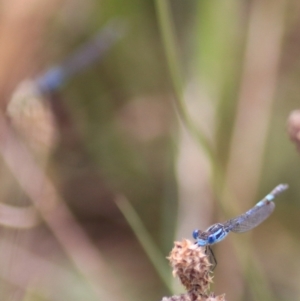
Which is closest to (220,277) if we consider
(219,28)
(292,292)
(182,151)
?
(292,292)

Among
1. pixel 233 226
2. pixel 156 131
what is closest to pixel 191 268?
pixel 233 226

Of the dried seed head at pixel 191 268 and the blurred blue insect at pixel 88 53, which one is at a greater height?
the blurred blue insect at pixel 88 53

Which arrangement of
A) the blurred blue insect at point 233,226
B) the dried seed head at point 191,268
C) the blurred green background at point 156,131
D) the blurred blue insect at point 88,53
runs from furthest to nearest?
the blurred blue insect at point 88,53, the blurred green background at point 156,131, the blurred blue insect at point 233,226, the dried seed head at point 191,268

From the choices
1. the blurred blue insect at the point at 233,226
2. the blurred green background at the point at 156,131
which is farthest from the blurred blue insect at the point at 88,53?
the blurred blue insect at the point at 233,226

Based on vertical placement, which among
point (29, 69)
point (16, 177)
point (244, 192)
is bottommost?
point (244, 192)

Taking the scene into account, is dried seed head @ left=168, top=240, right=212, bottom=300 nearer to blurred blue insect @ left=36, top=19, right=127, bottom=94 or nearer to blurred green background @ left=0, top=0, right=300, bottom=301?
blurred green background @ left=0, top=0, right=300, bottom=301

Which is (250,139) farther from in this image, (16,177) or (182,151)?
(16,177)

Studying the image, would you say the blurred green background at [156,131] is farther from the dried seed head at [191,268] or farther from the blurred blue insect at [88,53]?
the dried seed head at [191,268]
